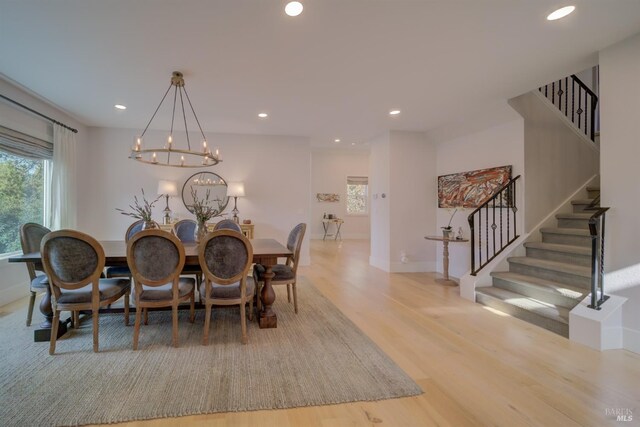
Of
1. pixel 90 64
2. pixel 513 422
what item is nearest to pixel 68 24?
pixel 90 64

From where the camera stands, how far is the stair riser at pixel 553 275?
3.16 metres

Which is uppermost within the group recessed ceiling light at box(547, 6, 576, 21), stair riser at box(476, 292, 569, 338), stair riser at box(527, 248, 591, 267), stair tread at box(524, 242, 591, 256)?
recessed ceiling light at box(547, 6, 576, 21)

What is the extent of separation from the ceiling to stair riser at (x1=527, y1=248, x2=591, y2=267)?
6.66 feet

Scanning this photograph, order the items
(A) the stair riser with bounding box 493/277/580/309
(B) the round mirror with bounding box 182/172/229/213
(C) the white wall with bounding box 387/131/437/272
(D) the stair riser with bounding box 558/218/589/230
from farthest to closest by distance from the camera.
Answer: (B) the round mirror with bounding box 182/172/229/213, (C) the white wall with bounding box 387/131/437/272, (D) the stair riser with bounding box 558/218/589/230, (A) the stair riser with bounding box 493/277/580/309

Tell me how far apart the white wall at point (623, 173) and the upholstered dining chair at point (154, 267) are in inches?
148

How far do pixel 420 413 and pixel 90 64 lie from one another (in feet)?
13.7

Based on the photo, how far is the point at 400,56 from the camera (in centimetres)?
282

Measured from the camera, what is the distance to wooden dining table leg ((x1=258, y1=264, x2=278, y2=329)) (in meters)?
2.94

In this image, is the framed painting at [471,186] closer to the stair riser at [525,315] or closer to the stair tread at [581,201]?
the stair tread at [581,201]

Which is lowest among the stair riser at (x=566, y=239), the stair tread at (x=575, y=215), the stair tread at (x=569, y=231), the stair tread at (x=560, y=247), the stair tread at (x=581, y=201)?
the stair tread at (x=560, y=247)

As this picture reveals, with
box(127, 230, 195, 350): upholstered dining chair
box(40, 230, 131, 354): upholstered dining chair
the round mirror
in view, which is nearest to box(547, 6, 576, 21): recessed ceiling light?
box(127, 230, 195, 350): upholstered dining chair

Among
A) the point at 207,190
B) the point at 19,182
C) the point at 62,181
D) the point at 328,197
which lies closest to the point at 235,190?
the point at 207,190

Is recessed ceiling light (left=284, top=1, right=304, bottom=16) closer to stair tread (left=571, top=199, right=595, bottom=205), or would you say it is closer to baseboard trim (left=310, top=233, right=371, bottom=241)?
stair tread (left=571, top=199, right=595, bottom=205)

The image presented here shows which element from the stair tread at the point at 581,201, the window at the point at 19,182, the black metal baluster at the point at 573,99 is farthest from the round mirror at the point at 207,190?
the black metal baluster at the point at 573,99
